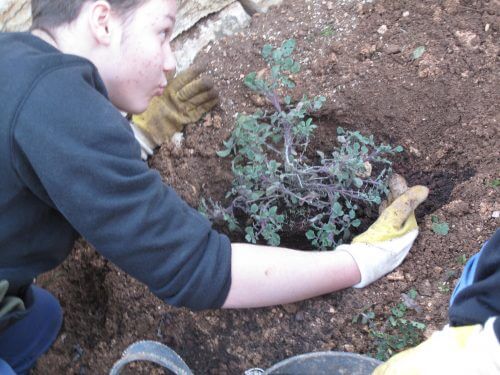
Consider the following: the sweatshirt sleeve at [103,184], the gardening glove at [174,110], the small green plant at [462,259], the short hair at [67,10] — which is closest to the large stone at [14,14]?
the gardening glove at [174,110]

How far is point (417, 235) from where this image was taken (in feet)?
6.09

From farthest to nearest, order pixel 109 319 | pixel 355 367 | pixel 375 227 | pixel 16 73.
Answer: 1. pixel 109 319
2. pixel 375 227
3. pixel 355 367
4. pixel 16 73

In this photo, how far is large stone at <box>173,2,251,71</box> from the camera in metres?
2.51

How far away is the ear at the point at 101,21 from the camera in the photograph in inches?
53.3

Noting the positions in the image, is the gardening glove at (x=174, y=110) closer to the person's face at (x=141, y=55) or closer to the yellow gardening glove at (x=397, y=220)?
the person's face at (x=141, y=55)

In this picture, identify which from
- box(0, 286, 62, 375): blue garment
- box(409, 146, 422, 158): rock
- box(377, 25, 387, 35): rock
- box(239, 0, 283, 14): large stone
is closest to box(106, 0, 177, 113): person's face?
box(0, 286, 62, 375): blue garment

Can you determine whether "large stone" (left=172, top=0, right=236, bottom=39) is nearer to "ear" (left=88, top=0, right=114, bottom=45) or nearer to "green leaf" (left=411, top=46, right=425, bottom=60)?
"green leaf" (left=411, top=46, right=425, bottom=60)

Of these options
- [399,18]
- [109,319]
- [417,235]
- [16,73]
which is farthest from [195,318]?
[399,18]

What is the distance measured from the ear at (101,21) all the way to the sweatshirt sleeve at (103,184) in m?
0.13

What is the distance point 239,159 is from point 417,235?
67 cm

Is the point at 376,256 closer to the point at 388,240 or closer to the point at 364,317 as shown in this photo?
the point at 388,240

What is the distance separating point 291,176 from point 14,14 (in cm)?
113

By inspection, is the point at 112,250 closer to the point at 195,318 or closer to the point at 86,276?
the point at 195,318

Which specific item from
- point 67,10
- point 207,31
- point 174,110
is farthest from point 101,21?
point 207,31
